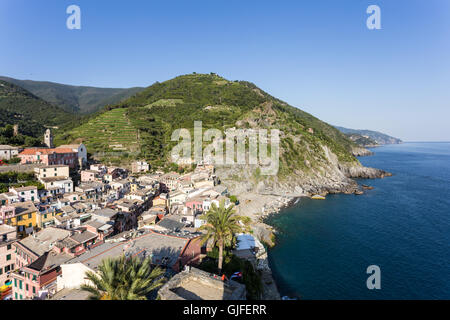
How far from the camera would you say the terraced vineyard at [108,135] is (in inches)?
3155

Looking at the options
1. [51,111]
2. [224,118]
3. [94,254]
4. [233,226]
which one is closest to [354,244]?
[233,226]

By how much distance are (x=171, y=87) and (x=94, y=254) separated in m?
143

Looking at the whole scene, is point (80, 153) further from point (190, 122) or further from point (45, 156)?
point (190, 122)

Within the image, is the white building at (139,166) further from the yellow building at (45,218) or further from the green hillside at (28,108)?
the green hillside at (28,108)

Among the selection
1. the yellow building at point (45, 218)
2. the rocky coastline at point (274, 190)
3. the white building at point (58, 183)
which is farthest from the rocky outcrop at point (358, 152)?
the yellow building at point (45, 218)

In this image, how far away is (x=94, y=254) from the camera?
74.6ft

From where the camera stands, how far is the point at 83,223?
33.8 meters

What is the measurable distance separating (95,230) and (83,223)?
4.18 metres

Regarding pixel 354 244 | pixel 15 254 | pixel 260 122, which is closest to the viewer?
pixel 15 254

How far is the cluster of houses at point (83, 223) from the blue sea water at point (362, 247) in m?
14.4

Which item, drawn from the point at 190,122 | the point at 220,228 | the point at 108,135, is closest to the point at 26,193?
the point at 220,228

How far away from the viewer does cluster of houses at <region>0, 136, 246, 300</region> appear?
74.2ft

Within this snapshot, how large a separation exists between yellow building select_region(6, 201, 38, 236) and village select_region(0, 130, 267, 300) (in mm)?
113

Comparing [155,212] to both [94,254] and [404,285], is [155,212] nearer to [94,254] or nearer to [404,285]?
[94,254]
